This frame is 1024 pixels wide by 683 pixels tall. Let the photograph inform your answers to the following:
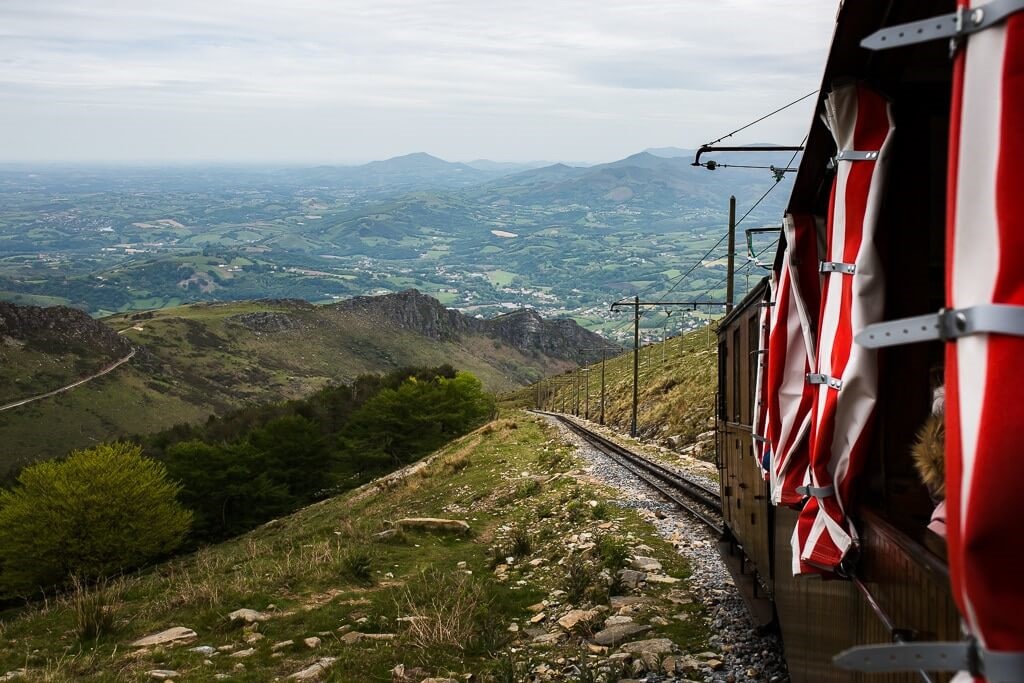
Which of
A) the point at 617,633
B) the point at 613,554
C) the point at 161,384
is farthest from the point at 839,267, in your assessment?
the point at 161,384

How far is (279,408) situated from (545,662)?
89227 mm

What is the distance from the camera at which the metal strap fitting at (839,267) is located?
3.58m

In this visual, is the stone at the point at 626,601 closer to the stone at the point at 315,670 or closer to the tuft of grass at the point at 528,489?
the stone at the point at 315,670

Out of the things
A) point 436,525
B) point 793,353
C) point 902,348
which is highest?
point 902,348

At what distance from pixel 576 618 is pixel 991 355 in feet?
28.5

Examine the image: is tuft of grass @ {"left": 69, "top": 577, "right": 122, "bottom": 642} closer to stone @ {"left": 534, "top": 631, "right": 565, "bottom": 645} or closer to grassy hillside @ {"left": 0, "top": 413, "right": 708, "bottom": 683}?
grassy hillside @ {"left": 0, "top": 413, "right": 708, "bottom": 683}

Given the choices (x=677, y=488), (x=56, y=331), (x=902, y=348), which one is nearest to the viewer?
(x=902, y=348)

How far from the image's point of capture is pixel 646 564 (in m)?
12.2

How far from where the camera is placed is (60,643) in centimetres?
1156

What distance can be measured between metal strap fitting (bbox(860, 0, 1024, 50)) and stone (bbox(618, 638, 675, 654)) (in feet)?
24.4

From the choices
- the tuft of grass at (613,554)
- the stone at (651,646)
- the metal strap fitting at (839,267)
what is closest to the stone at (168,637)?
the tuft of grass at (613,554)

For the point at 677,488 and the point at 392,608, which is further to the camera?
the point at 677,488

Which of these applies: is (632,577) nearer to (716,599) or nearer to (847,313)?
(716,599)

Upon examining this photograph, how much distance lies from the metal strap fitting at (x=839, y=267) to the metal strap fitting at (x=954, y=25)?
4.61 ft
